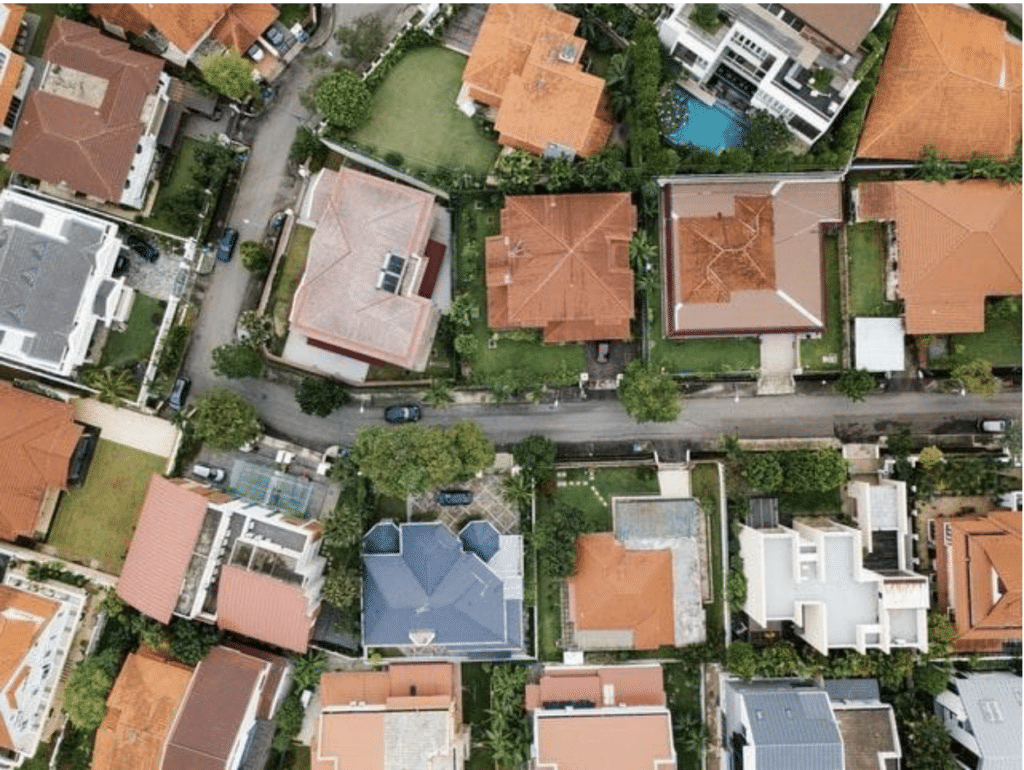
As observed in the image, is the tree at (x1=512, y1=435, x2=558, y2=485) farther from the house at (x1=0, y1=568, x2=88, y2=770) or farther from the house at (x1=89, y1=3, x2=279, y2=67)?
the house at (x1=89, y1=3, x2=279, y2=67)

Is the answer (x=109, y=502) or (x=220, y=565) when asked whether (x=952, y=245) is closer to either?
(x=220, y=565)

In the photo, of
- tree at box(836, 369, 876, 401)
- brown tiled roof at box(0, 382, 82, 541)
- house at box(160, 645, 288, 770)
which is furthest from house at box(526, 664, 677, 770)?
brown tiled roof at box(0, 382, 82, 541)

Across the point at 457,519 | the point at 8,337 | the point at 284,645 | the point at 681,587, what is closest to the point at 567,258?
the point at 457,519

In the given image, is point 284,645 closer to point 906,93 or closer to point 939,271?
point 939,271

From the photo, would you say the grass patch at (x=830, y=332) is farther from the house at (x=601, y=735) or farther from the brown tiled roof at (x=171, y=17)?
the brown tiled roof at (x=171, y=17)

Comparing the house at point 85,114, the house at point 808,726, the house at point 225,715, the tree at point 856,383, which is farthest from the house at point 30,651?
the tree at point 856,383

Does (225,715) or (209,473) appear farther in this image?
(209,473)

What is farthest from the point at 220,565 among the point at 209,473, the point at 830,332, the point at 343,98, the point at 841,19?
the point at 841,19
